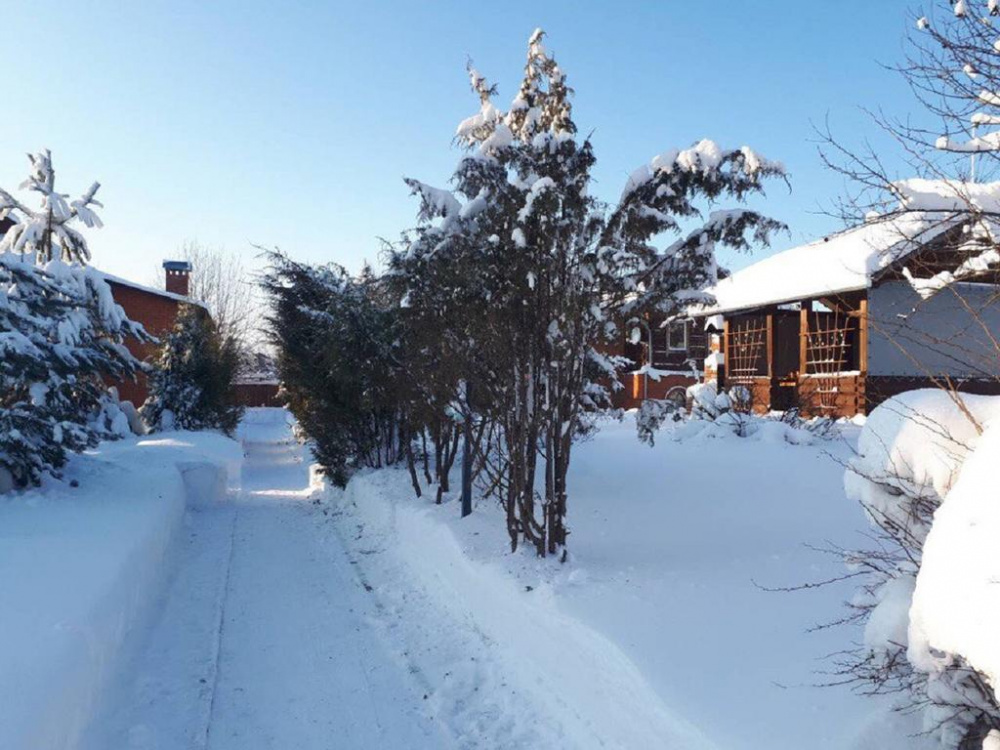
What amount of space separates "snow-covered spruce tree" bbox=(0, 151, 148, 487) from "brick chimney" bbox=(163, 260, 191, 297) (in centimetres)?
2286

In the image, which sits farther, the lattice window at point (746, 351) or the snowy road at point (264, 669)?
the lattice window at point (746, 351)

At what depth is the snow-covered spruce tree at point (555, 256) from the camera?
5926 millimetres

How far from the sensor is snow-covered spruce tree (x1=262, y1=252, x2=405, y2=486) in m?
10.7

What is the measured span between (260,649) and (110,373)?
5929 mm

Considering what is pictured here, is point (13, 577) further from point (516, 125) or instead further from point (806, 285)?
point (806, 285)

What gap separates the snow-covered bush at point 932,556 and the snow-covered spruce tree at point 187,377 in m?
19.5

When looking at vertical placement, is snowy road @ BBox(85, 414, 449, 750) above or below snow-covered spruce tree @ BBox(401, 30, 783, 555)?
below

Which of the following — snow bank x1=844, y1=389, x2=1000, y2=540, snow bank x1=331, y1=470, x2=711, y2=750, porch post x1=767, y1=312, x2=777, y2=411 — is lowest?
snow bank x1=331, y1=470, x2=711, y2=750

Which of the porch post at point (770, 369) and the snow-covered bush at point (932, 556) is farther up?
the porch post at point (770, 369)

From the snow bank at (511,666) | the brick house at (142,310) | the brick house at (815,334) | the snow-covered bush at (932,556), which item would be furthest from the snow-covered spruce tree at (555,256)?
the brick house at (142,310)

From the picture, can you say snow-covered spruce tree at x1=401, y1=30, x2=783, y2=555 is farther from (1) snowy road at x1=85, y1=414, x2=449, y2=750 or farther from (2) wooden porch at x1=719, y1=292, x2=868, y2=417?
(2) wooden porch at x1=719, y1=292, x2=868, y2=417

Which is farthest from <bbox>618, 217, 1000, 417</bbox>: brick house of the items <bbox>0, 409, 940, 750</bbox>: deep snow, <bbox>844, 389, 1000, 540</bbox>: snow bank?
<bbox>844, 389, 1000, 540</bbox>: snow bank

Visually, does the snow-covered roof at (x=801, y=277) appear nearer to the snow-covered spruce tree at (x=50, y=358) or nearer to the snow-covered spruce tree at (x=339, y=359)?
the snow-covered spruce tree at (x=339, y=359)

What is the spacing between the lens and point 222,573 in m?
8.21
